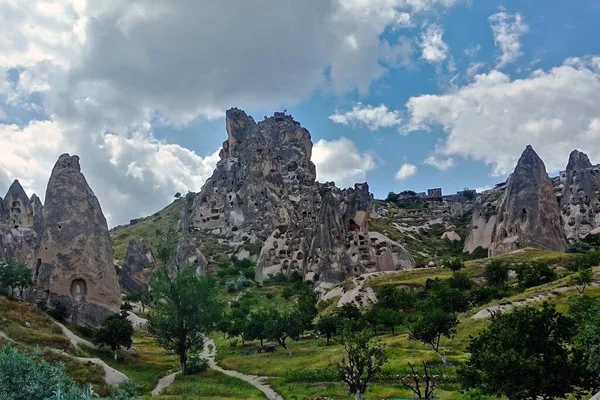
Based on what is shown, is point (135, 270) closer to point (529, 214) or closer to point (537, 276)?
point (529, 214)

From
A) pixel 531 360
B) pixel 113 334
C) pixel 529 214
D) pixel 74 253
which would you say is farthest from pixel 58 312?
pixel 529 214

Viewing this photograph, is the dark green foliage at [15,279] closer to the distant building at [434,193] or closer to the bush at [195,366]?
the bush at [195,366]

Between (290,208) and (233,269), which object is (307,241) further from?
(290,208)

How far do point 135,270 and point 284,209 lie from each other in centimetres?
4343

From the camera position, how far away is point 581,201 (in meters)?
100

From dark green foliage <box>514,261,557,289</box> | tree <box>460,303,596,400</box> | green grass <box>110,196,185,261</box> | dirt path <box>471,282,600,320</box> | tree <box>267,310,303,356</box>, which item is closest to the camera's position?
tree <box>460,303,596,400</box>

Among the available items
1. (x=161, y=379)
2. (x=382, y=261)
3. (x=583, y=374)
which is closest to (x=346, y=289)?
(x=382, y=261)

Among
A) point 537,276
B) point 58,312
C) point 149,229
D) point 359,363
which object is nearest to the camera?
point 359,363

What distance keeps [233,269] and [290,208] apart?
29.1 meters

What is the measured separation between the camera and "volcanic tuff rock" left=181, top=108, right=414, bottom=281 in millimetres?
79062

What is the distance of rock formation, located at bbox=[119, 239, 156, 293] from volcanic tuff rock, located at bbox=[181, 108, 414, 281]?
19689 mm

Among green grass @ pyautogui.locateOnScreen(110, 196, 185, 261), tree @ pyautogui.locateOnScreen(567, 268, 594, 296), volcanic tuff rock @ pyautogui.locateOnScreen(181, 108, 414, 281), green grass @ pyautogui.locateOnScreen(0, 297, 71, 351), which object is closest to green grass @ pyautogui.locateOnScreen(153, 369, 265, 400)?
green grass @ pyautogui.locateOnScreen(0, 297, 71, 351)

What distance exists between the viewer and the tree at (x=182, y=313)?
40469mm

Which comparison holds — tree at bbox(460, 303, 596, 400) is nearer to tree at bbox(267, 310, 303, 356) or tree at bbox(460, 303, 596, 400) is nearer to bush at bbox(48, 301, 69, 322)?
tree at bbox(267, 310, 303, 356)
